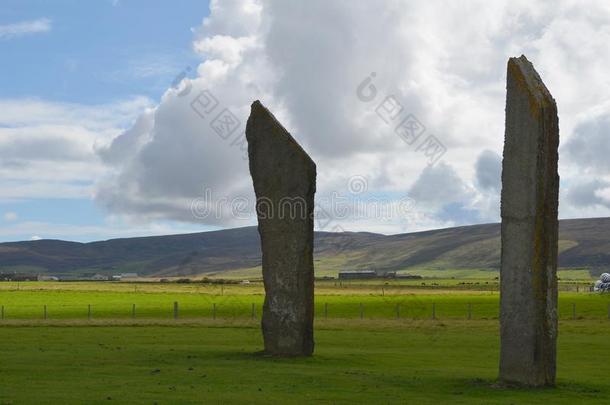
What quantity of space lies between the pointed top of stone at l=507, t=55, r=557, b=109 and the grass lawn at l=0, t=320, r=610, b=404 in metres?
7.27

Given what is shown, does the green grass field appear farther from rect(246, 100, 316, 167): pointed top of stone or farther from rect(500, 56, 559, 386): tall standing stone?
rect(246, 100, 316, 167): pointed top of stone

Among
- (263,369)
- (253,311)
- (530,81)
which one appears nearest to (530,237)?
(530,81)

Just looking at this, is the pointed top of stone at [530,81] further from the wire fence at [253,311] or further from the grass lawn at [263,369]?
the wire fence at [253,311]

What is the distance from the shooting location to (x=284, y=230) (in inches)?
1224

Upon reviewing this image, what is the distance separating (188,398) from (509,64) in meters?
12.0

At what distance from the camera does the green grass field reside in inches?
884

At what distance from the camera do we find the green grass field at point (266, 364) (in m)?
22.5

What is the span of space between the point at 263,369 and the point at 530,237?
9.16 meters

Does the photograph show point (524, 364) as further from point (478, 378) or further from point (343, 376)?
point (343, 376)

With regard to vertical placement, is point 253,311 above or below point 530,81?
below

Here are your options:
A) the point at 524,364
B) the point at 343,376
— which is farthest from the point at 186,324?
the point at 524,364

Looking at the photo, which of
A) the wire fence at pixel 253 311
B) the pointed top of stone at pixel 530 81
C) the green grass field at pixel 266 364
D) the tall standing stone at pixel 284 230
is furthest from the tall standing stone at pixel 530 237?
the wire fence at pixel 253 311

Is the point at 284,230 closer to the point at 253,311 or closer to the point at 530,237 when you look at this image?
the point at 530,237

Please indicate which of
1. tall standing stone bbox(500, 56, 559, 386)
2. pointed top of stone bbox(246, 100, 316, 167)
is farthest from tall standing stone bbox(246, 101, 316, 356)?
tall standing stone bbox(500, 56, 559, 386)
